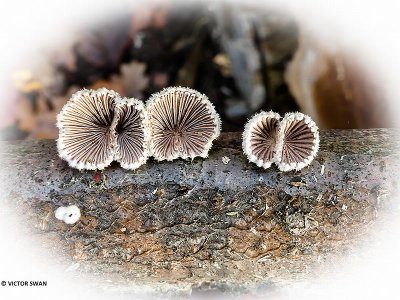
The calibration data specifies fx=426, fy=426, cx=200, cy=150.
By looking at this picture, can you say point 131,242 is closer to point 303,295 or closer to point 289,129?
point 289,129

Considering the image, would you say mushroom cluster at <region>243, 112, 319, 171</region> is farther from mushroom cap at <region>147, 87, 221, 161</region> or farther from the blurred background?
the blurred background

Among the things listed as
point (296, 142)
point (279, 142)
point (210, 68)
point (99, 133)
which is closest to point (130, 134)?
point (99, 133)

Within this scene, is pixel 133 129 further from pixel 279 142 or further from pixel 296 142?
pixel 296 142

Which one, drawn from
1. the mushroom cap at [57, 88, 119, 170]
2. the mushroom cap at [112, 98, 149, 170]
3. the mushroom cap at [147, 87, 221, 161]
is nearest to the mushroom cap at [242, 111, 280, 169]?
the mushroom cap at [147, 87, 221, 161]

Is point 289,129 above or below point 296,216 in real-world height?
above

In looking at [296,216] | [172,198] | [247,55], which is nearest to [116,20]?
[247,55]

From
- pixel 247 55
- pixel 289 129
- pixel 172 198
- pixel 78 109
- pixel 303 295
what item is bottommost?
pixel 303 295

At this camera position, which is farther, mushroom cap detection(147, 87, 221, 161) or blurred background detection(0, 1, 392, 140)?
blurred background detection(0, 1, 392, 140)

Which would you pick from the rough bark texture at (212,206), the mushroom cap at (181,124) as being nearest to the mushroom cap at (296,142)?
the rough bark texture at (212,206)
